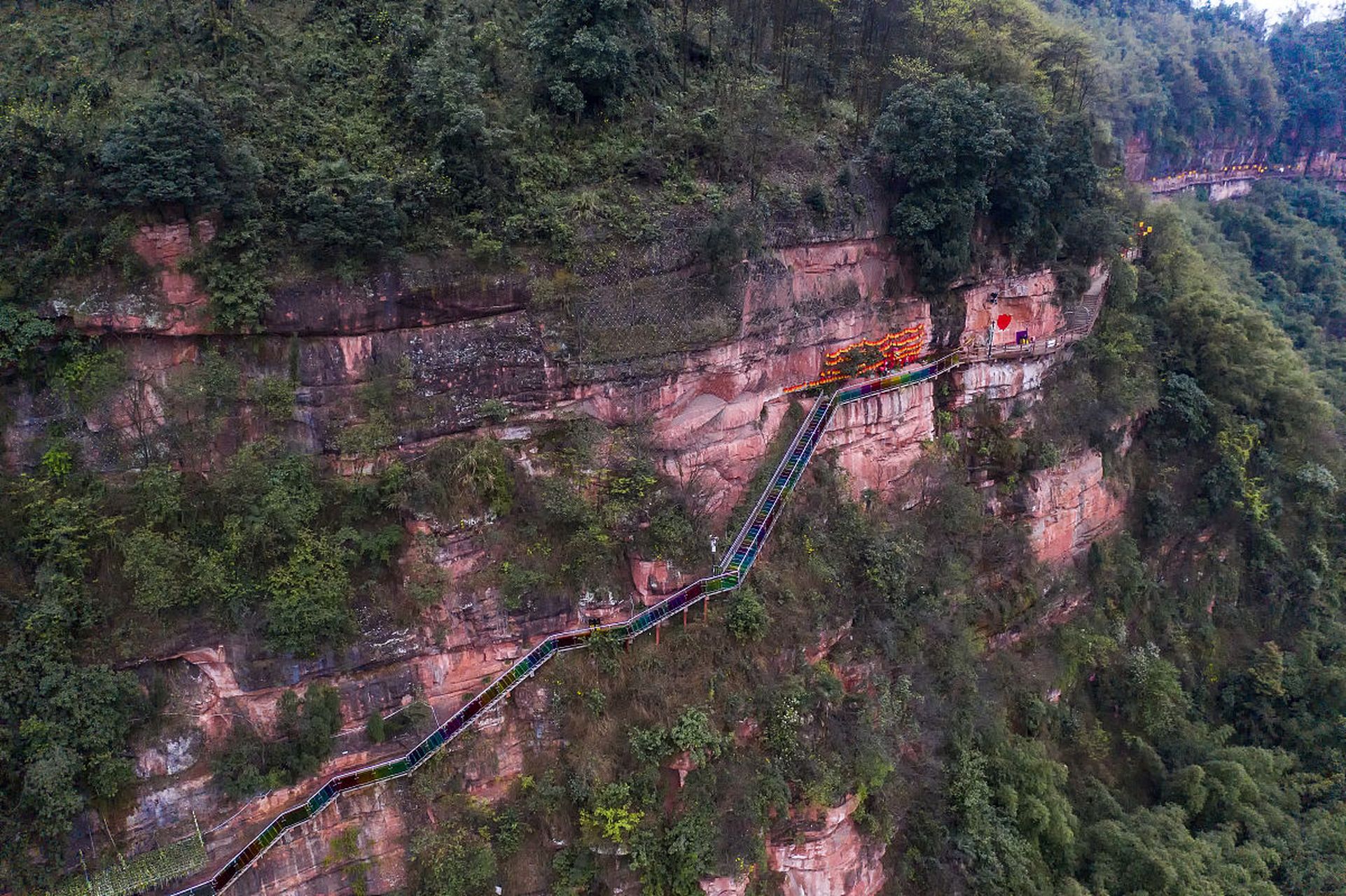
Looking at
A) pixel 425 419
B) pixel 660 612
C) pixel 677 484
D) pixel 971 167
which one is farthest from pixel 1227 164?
pixel 425 419

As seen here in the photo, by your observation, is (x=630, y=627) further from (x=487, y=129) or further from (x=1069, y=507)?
(x=1069, y=507)

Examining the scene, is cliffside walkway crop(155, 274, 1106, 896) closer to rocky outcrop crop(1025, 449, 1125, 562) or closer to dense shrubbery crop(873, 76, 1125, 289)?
dense shrubbery crop(873, 76, 1125, 289)

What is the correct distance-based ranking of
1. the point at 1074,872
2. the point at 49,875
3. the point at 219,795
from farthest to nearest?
the point at 1074,872 → the point at 219,795 → the point at 49,875

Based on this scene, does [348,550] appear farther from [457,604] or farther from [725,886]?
[725,886]

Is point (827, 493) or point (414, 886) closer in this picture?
point (414, 886)

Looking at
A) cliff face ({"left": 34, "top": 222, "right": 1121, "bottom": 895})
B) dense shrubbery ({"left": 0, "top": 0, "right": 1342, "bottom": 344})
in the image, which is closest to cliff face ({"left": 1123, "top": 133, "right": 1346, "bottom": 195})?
dense shrubbery ({"left": 0, "top": 0, "right": 1342, "bottom": 344})

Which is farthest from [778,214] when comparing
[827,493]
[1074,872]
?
[1074,872]
